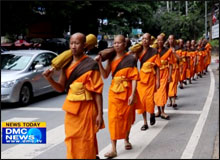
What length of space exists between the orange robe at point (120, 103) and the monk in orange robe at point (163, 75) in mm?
2792

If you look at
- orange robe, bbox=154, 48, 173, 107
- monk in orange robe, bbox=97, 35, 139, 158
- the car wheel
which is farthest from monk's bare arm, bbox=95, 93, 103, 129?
the car wheel

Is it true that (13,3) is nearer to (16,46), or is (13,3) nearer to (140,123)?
(140,123)

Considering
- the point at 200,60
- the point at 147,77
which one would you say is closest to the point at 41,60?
the point at 147,77

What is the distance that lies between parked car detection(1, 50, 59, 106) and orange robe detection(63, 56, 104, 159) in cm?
579

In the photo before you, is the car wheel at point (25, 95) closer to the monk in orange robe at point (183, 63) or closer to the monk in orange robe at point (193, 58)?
the monk in orange robe at point (183, 63)

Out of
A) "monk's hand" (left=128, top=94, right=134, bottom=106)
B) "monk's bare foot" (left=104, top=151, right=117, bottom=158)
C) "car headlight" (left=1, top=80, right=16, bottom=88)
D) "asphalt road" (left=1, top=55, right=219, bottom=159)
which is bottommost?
"asphalt road" (left=1, top=55, right=219, bottom=159)

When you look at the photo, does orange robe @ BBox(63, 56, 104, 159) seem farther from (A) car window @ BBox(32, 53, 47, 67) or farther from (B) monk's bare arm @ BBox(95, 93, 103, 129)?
(A) car window @ BBox(32, 53, 47, 67)

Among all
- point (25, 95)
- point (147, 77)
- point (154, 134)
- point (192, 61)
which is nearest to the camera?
point (154, 134)

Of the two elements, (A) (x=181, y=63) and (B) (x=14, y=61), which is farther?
(A) (x=181, y=63)

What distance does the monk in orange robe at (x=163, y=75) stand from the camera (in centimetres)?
859

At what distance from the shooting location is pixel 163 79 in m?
8.90

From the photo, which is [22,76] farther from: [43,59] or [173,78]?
[173,78]

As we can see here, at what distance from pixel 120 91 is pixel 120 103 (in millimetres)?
187

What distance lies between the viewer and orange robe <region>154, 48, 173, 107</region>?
857 centimetres
